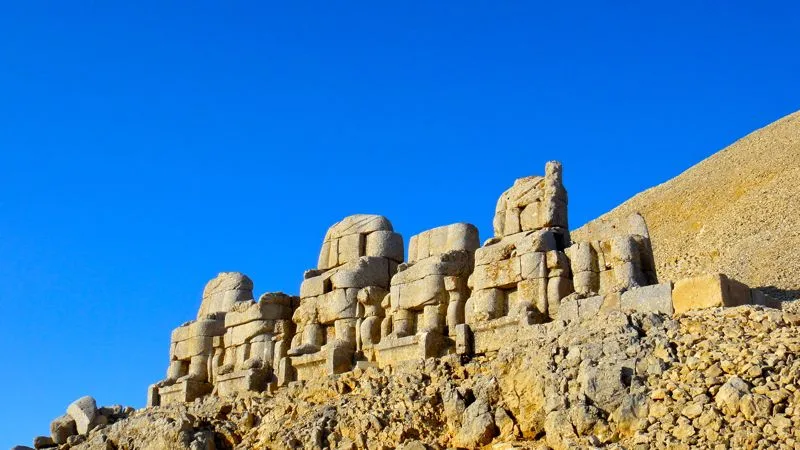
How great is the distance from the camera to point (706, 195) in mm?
49062

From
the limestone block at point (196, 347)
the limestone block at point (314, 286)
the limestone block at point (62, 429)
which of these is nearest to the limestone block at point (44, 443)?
the limestone block at point (62, 429)

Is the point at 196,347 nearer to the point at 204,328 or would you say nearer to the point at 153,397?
the point at 204,328

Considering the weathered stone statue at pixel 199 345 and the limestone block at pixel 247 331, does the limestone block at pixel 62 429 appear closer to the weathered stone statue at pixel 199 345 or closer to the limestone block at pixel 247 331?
the weathered stone statue at pixel 199 345

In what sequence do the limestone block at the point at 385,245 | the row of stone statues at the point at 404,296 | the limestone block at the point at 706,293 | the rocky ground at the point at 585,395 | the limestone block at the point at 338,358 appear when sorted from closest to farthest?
1. the rocky ground at the point at 585,395
2. the limestone block at the point at 706,293
3. the row of stone statues at the point at 404,296
4. the limestone block at the point at 338,358
5. the limestone block at the point at 385,245

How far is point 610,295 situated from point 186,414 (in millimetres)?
7010

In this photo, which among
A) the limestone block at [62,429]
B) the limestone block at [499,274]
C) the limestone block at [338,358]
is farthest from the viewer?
the limestone block at [62,429]

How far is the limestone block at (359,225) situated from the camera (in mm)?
17922

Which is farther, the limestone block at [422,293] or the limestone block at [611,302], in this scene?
the limestone block at [422,293]

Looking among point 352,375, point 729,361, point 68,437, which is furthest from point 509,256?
point 68,437

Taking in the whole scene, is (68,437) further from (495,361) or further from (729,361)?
(729,361)

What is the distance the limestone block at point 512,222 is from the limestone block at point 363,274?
8.37 ft

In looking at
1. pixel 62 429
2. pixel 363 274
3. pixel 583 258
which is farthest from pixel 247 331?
pixel 583 258

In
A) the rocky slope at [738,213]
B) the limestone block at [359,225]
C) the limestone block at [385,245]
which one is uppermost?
the rocky slope at [738,213]

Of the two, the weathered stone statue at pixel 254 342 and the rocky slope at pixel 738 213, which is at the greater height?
the rocky slope at pixel 738 213
